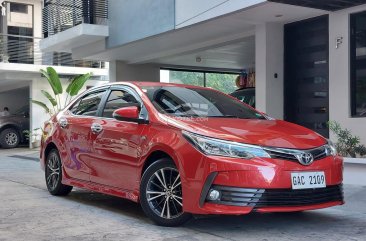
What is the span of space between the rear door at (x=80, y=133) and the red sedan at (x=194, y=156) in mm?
17

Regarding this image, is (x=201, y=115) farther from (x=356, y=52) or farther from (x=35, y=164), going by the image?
(x=35, y=164)

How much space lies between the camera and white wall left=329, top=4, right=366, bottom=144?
28.3ft

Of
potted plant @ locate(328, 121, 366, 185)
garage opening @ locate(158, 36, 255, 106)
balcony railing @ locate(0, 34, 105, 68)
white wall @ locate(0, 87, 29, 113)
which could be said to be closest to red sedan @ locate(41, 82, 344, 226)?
potted plant @ locate(328, 121, 366, 185)

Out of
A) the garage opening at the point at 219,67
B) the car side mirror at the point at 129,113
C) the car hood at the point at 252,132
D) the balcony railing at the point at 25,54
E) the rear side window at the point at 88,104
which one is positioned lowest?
the car hood at the point at 252,132

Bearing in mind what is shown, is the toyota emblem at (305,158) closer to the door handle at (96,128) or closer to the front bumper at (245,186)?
the front bumper at (245,186)

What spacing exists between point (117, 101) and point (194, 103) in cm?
102

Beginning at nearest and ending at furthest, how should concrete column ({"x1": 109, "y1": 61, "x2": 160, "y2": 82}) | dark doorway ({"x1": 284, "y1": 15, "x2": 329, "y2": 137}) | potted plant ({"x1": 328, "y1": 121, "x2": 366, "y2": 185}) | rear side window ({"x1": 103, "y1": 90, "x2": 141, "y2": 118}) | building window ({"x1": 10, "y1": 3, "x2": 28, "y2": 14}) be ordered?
rear side window ({"x1": 103, "y1": 90, "x2": 141, "y2": 118}) < potted plant ({"x1": 328, "y1": 121, "x2": 366, "y2": 185}) < dark doorway ({"x1": 284, "y1": 15, "x2": 329, "y2": 137}) < concrete column ({"x1": 109, "y1": 61, "x2": 160, "y2": 82}) < building window ({"x1": 10, "y1": 3, "x2": 28, "y2": 14})

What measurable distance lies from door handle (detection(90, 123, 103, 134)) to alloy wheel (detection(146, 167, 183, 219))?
1194 millimetres

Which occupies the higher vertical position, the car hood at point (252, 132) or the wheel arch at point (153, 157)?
the car hood at point (252, 132)

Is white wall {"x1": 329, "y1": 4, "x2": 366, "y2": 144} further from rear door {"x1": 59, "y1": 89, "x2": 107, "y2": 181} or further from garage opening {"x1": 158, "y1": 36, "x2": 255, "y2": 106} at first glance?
rear door {"x1": 59, "y1": 89, "x2": 107, "y2": 181}

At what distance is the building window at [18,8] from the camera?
22.0 meters

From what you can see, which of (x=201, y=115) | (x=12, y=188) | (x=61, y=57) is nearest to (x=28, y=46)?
(x=61, y=57)

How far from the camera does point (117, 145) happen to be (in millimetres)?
5770

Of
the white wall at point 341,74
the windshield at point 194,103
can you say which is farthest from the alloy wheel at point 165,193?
the white wall at point 341,74
